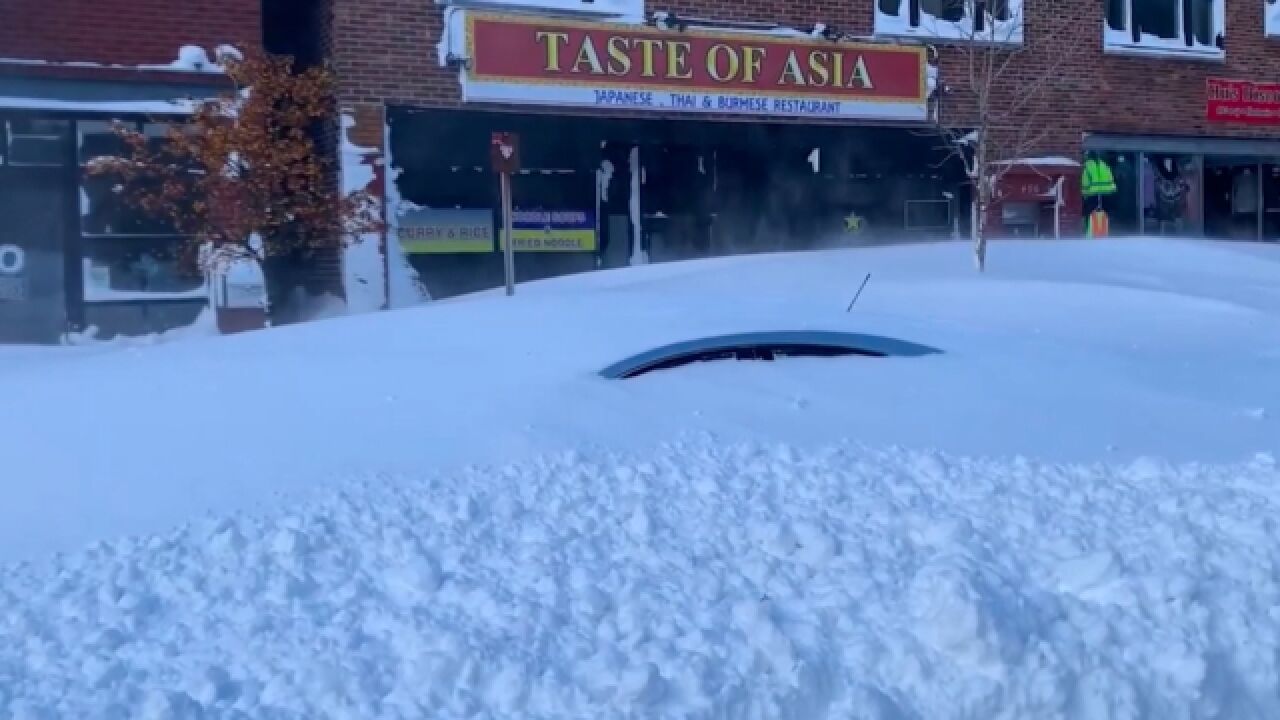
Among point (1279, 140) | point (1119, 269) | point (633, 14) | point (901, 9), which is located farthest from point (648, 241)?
point (1279, 140)

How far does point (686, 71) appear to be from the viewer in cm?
1636

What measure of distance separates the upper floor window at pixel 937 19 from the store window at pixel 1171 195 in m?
3.45

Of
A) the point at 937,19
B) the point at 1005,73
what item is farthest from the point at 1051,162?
the point at 937,19

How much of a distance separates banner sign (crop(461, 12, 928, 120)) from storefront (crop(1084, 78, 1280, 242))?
3.46 meters

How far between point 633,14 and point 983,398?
33.1ft

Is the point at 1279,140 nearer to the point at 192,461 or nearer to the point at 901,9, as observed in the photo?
the point at 901,9

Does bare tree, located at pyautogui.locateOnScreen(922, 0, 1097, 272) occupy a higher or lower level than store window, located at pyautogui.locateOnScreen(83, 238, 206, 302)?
higher

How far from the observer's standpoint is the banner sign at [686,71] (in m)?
15.4

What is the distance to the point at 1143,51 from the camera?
1941 centimetres

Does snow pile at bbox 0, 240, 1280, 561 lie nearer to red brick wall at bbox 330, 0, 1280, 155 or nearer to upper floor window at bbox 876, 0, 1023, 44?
red brick wall at bbox 330, 0, 1280, 155

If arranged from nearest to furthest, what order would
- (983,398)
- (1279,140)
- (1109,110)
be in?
(983,398) → (1109,110) → (1279,140)

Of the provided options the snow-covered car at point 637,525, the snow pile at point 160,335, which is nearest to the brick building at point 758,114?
the snow pile at point 160,335

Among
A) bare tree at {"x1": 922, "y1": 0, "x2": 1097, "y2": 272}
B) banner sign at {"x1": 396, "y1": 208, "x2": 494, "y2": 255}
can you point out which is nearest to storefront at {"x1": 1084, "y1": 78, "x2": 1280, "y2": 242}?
bare tree at {"x1": 922, "y1": 0, "x2": 1097, "y2": 272}

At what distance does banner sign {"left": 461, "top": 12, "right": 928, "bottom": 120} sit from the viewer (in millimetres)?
15414
